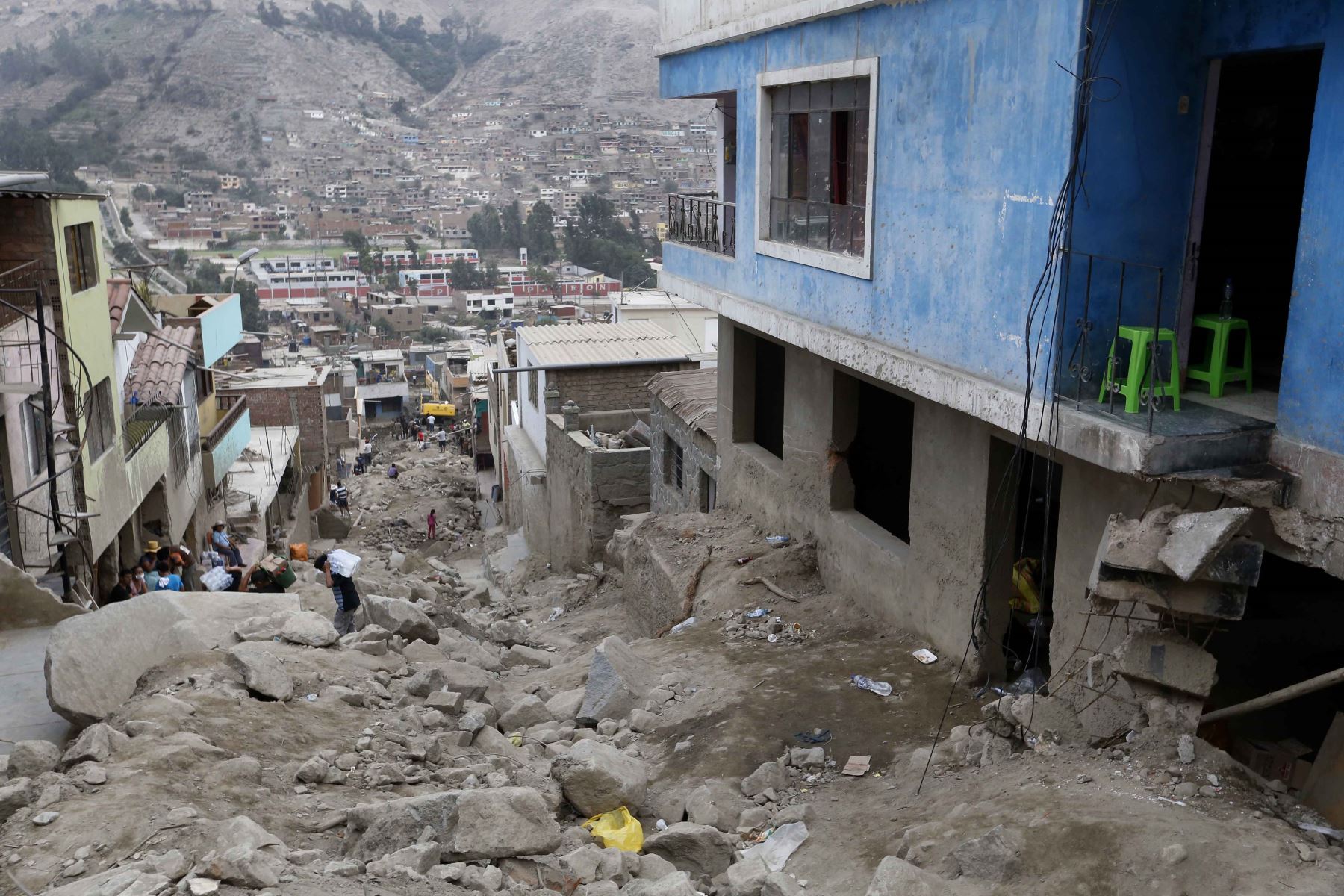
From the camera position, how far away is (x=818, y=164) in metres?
10.6

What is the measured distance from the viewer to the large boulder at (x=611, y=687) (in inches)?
368

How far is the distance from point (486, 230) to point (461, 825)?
367 ft

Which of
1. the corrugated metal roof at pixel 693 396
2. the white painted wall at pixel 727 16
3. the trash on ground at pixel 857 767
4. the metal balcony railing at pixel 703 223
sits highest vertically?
the white painted wall at pixel 727 16

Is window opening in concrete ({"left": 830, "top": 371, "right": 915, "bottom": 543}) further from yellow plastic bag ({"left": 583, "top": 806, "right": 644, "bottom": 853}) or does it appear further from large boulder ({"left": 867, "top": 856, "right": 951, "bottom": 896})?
large boulder ({"left": 867, "top": 856, "right": 951, "bottom": 896})

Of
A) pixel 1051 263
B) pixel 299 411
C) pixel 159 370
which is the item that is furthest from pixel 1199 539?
pixel 299 411

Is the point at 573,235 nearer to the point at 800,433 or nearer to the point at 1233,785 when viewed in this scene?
the point at 800,433

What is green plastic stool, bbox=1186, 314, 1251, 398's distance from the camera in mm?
6883

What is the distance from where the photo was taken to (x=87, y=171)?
112 metres

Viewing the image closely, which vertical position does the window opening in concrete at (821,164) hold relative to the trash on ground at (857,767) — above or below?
above

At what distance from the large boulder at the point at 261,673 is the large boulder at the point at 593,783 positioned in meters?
2.20

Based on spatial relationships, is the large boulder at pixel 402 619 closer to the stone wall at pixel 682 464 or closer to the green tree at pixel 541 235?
the stone wall at pixel 682 464

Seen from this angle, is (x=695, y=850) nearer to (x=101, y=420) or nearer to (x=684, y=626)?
(x=684, y=626)

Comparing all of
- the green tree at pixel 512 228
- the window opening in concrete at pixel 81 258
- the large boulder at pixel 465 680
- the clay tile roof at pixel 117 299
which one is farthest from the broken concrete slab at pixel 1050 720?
the green tree at pixel 512 228

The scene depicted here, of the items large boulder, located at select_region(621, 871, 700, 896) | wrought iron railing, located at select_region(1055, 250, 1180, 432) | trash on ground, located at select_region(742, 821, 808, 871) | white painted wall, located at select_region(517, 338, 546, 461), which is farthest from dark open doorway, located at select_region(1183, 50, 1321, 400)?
white painted wall, located at select_region(517, 338, 546, 461)
